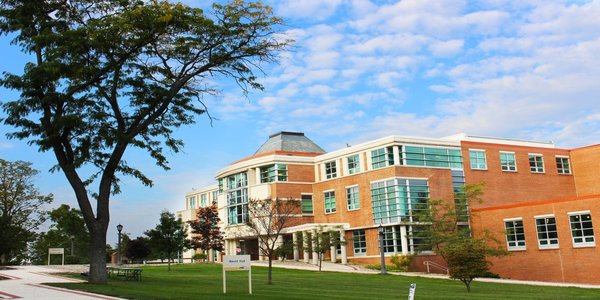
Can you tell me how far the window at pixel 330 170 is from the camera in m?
56.0

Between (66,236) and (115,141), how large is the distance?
154ft

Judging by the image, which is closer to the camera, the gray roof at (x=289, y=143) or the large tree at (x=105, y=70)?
the large tree at (x=105, y=70)

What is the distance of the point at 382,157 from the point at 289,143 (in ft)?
52.0

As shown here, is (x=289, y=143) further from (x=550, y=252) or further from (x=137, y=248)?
(x=550, y=252)

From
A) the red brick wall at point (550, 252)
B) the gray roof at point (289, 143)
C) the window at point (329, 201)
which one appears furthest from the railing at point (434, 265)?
the gray roof at point (289, 143)

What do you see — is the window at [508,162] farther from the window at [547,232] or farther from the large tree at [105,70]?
the large tree at [105,70]

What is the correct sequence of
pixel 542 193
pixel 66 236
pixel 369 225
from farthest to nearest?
1. pixel 66 236
2. pixel 542 193
3. pixel 369 225

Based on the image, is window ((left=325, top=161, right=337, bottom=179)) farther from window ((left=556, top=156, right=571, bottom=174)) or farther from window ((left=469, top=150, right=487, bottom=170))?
window ((left=556, top=156, right=571, bottom=174))

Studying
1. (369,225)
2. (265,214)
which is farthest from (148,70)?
(369,225)

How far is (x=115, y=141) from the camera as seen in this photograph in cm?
2550

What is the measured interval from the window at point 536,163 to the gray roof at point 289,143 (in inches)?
848

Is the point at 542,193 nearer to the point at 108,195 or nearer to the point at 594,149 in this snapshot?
the point at 594,149

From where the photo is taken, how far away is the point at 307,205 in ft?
189

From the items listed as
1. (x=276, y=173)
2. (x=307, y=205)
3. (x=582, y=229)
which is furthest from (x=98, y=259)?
(x=307, y=205)
